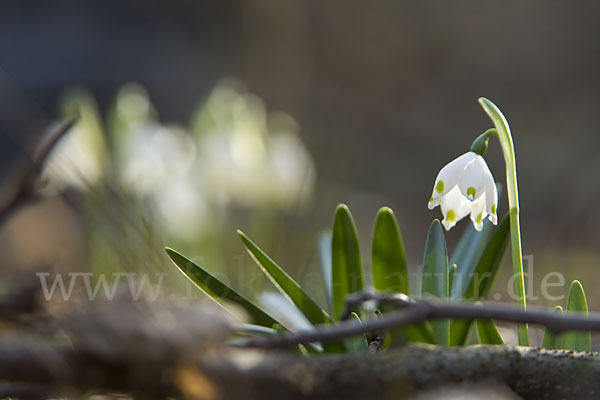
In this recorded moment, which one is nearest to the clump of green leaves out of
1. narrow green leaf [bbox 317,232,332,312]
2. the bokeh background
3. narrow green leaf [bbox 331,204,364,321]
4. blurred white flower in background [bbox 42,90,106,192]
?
narrow green leaf [bbox 331,204,364,321]

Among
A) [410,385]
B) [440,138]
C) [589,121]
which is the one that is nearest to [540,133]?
[589,121]

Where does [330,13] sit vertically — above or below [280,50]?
above

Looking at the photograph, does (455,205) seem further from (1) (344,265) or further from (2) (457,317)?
(2) (457,317)

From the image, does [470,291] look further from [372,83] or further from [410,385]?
[372,83]

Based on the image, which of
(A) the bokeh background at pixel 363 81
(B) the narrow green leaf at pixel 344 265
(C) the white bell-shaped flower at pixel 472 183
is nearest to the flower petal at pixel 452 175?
(C) the white bell-shaped flower at pixel 472 183

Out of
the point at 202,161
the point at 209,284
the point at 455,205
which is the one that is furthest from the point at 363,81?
the point at 209,284

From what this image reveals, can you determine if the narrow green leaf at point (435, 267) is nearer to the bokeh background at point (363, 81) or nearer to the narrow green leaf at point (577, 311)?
the narrow green leaf at point (577, 311)

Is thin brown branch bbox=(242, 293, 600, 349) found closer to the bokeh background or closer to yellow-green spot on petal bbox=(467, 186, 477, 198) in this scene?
yellow-green spot on petal bbox=(467, 186, 477, 198)
